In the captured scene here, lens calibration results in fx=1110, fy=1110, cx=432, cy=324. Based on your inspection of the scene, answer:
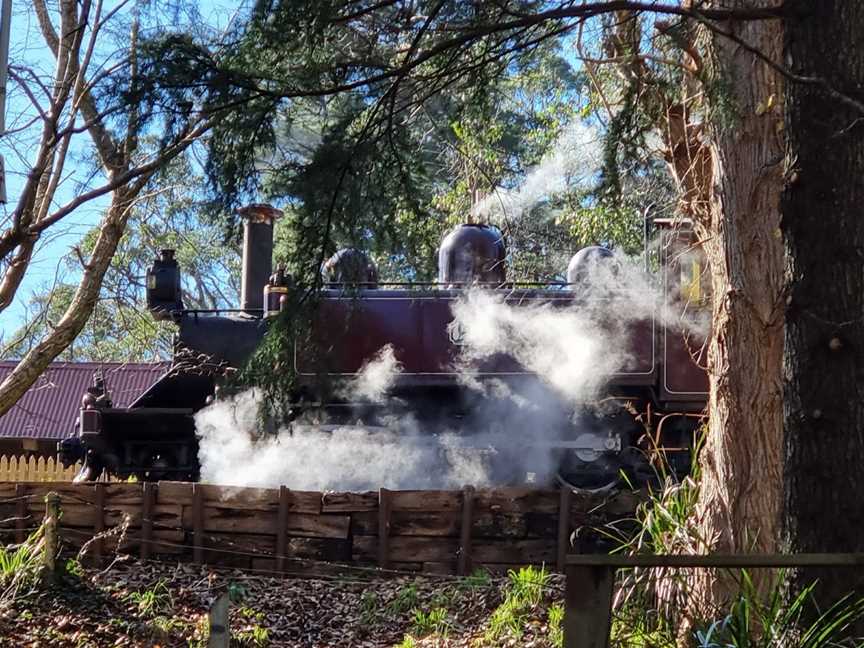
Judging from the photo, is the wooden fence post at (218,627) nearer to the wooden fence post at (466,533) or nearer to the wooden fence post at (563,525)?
the wooden fence post at (466,533)

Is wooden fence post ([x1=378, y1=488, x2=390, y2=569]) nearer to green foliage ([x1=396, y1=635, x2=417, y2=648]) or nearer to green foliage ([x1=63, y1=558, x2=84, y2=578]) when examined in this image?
green foliage ([x1=396, y1=635, x2=417, y2=648])

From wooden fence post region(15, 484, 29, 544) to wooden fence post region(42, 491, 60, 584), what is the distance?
1.46 m

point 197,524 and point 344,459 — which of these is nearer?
point 197,524

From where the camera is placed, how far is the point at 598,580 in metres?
3.05

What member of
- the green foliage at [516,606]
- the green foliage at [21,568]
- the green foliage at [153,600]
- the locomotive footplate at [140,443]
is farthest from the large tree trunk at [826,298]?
the locomotive footplate at [140,443]

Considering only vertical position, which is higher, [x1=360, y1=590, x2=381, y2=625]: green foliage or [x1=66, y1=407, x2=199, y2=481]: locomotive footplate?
[x1=66, y1=407, x2=199, y2=481]: locomotive footplate

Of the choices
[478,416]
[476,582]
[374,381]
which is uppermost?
[374,381]

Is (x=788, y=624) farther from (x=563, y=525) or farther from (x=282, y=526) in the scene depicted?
(x=282, y=526)

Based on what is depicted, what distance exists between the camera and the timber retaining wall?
848cm

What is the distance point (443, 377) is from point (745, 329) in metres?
6.73

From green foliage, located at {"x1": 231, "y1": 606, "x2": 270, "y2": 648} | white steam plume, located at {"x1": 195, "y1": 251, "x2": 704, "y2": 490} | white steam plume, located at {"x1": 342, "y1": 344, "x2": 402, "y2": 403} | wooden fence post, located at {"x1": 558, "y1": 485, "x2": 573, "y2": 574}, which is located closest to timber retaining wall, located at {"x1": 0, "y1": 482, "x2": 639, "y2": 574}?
wooden fence post, located at {"x1": 558, "y1": 485, "x2": 573, "y2": 574}

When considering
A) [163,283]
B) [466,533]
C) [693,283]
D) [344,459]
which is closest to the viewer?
[466,533]

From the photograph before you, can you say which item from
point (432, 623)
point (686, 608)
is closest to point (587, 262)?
point (432, 623)

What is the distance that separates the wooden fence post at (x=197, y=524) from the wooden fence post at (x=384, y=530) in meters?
1.40
